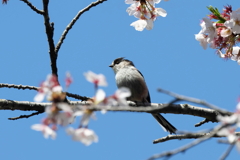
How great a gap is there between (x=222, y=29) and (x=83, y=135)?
7.27ft

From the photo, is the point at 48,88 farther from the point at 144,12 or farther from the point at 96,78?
the point at 144,12

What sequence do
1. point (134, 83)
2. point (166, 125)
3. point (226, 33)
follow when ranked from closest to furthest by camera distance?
1. point (226, 33)
2. point (166, 125)
3. point (134, 83)

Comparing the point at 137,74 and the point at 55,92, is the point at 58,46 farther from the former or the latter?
the point at 137,74

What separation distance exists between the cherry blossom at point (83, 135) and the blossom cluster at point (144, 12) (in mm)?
2179

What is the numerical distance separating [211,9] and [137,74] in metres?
3.76

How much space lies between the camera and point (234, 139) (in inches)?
79.9

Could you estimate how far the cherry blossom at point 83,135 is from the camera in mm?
2188

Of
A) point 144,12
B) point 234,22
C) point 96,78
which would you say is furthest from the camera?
point 144,12

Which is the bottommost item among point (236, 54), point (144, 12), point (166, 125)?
point (236, 54)

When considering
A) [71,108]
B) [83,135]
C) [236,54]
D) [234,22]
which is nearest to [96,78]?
[71,108]

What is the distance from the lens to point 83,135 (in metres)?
2.21

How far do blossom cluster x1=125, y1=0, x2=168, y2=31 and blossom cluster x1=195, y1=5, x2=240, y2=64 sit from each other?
0.52m

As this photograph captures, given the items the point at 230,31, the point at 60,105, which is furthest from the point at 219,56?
the point at 60,105

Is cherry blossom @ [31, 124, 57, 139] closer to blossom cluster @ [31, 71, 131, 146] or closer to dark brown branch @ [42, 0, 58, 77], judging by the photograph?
blossom cluster @ [31, 71, 131, 146]
